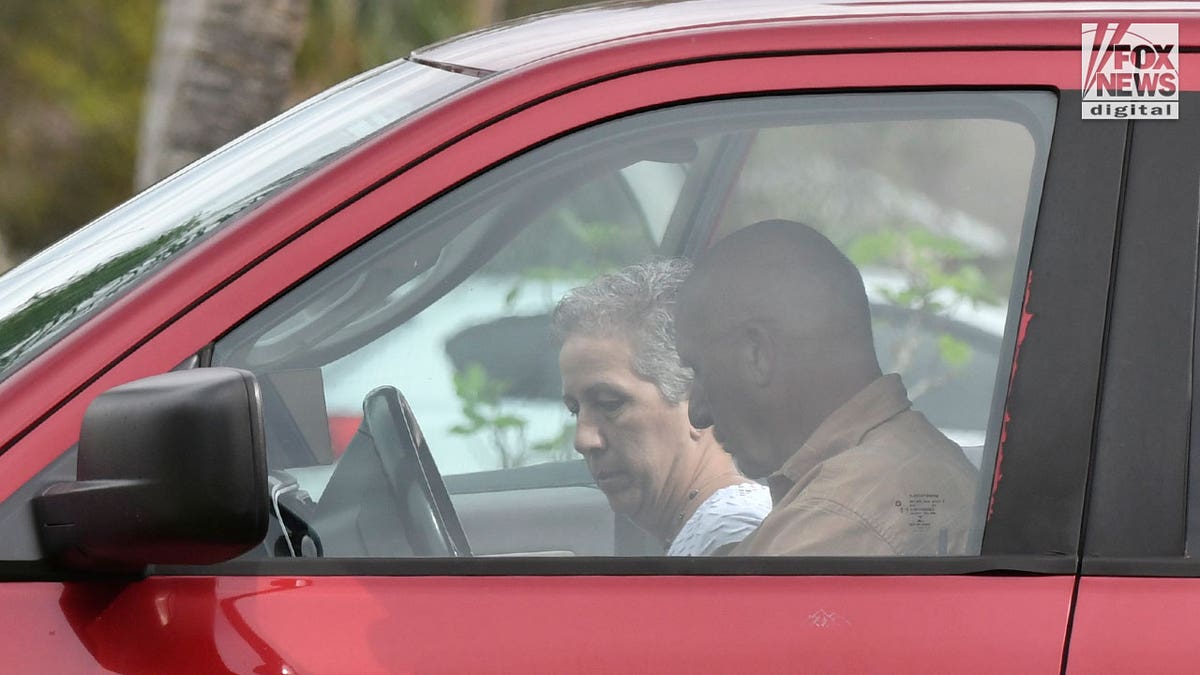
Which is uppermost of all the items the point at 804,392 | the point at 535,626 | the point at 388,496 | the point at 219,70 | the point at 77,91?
the point at 77,91

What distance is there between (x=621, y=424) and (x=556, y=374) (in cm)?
11

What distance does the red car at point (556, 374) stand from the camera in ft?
5.02

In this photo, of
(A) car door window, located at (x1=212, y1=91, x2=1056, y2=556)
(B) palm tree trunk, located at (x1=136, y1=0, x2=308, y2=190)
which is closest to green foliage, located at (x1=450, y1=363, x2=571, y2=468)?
(A) car door window, located at (x1=212, y1=91, x2=1056, y2=556)

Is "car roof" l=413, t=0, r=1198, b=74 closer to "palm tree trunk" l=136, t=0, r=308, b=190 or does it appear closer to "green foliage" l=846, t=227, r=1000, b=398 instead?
"green foliage" l=846, t=227, r=1000, b=398

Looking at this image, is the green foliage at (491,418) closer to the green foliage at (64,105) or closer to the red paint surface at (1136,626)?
the red paint surface at (1136,626)

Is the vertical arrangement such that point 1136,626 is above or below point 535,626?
above

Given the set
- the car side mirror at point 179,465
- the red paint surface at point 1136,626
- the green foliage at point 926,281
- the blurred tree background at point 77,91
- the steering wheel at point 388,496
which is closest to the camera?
the car side mirror at point 179,465

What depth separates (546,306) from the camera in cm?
173

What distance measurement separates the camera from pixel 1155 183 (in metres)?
1.63

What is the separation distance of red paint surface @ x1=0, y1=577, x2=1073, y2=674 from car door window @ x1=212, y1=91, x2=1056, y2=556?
Result: 88 mm

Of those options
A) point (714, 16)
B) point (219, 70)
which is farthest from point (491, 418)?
point (219, 70)

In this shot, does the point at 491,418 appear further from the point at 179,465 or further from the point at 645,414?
the point at 179,465

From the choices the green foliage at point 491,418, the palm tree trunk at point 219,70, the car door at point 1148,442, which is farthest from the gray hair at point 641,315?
the palm tree trunk at point 219,70

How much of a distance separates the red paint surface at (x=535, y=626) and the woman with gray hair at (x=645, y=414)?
0.54 ft
